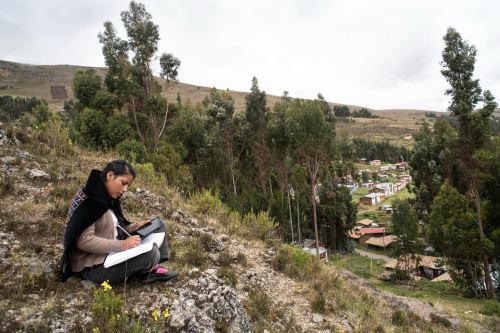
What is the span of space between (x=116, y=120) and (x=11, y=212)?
16.7 m

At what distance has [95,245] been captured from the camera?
334 cm

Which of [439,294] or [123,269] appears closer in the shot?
[123,269]

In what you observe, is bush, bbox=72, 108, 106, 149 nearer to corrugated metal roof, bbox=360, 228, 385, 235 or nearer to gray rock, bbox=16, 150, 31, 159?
gray rock, bbox=16, 150, 31, 159

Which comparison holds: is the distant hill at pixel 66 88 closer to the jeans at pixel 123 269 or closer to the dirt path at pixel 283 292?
the dirt path at pixel 283 292

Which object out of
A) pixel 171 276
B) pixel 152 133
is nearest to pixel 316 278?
pixel 171 276

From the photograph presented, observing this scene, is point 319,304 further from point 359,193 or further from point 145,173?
point 359,193

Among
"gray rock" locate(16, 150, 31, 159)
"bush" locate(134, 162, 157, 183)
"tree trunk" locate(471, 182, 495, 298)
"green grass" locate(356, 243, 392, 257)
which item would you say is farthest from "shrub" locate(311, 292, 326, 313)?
"green grass" locate(356, 243, 392, 257)

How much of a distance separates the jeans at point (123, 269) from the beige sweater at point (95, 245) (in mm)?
75

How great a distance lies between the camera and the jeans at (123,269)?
3516mm

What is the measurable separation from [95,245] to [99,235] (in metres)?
0.28

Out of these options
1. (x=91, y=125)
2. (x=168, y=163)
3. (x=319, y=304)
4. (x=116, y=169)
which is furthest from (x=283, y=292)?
(x=91, y=125)

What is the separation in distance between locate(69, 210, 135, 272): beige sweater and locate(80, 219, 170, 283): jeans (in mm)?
75

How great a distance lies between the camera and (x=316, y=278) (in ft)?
20.2

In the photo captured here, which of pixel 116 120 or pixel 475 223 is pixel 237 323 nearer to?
pixel 116 120
